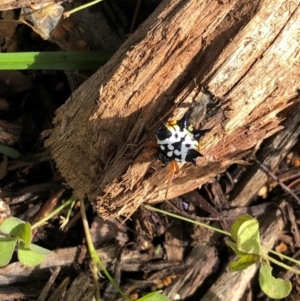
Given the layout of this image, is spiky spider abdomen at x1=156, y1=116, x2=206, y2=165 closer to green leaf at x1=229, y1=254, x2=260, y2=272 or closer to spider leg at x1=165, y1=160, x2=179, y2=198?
spider leg at x1=165, y1=160, x2=179, y2=198

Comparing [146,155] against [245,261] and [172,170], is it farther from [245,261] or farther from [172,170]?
[245,261]

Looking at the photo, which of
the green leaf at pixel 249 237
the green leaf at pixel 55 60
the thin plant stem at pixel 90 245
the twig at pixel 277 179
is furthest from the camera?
the twig at pixel 277 179

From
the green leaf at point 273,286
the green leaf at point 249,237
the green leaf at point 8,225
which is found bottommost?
the green leaf at point 273,286

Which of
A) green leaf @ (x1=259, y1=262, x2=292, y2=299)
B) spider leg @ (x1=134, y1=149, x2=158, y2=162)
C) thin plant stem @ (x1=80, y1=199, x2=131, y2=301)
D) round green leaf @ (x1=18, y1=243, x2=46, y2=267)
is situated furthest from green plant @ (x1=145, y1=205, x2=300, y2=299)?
round green leaf @ (x1=18, y1=243, x2=46, y2=267)

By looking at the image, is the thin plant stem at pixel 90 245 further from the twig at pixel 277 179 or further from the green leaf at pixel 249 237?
the twig at pixel 277 179

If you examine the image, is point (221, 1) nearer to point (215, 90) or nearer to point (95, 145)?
point (215, 90)

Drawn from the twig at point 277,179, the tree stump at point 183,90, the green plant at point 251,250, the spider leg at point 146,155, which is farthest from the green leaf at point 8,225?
the twig at point 277,179
